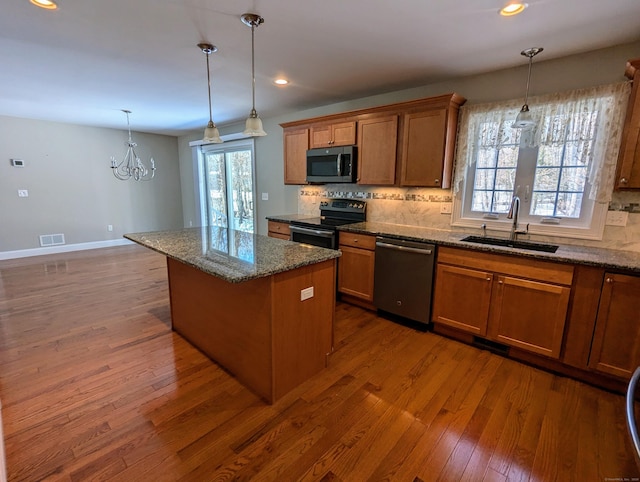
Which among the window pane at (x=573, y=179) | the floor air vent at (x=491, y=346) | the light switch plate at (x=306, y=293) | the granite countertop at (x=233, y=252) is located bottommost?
the floor air vent at (x=491, y=346)

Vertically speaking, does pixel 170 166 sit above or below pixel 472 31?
below

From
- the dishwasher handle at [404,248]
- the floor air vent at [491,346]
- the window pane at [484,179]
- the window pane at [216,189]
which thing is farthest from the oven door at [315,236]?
the window pane at [216,189]

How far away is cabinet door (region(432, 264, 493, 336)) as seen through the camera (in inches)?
96.8

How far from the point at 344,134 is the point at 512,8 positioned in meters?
1.89

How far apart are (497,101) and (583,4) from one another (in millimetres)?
1035

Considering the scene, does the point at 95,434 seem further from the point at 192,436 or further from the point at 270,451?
the point at 270,451

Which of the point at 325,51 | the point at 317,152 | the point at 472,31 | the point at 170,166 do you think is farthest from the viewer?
the point at 170,166

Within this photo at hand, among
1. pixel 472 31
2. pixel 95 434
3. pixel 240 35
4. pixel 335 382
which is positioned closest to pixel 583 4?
pixel 472 31

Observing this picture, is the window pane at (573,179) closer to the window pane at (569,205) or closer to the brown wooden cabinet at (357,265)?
the window pane at (569,205)

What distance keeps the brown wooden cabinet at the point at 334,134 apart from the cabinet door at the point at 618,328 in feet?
8.26

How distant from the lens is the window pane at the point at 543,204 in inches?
103

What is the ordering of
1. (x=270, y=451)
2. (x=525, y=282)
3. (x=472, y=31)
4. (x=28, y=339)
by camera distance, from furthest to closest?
(x=28, y=339) < (x=525, y=282) < (x=472, y=31) < (x=270, y=451)

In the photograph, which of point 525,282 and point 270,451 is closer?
point 270,451

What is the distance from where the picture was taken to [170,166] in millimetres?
6906
